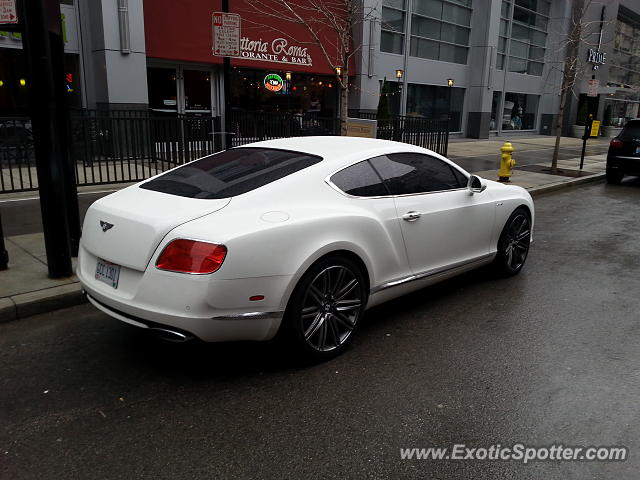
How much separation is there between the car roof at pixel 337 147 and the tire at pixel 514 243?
1.49 metres

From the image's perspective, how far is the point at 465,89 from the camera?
2741 cm

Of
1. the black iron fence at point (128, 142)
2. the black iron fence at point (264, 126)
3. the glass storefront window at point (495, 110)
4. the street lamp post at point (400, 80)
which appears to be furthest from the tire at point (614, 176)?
the glass storefront window at point (495, 110)

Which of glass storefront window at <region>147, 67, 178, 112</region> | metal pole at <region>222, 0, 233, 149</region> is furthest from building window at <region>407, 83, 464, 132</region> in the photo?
metal pole at <region>222, 0, 233, 149</region>

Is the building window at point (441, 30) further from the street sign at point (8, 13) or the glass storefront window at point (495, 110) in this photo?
the street sign at point (8, 13)

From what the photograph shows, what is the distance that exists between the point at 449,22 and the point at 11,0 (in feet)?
78.1

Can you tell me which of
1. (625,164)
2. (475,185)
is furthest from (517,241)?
(625,164)

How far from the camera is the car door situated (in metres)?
4.68

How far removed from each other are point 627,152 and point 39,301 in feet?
45.7

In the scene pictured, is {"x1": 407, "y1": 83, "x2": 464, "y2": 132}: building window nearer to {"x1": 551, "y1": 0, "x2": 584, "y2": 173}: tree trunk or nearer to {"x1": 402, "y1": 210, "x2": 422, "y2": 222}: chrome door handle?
{"x1": 551, "y1": 0, "x2": 584, "y2": 173}: tree trunk

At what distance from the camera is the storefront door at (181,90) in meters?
16.2

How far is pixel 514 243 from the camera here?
6.12 metres

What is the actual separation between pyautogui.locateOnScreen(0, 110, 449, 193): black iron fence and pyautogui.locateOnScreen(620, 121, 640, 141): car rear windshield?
8.48 metres

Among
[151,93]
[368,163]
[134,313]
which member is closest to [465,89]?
[151,93]

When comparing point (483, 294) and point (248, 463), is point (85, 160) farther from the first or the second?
point (248, 463)
